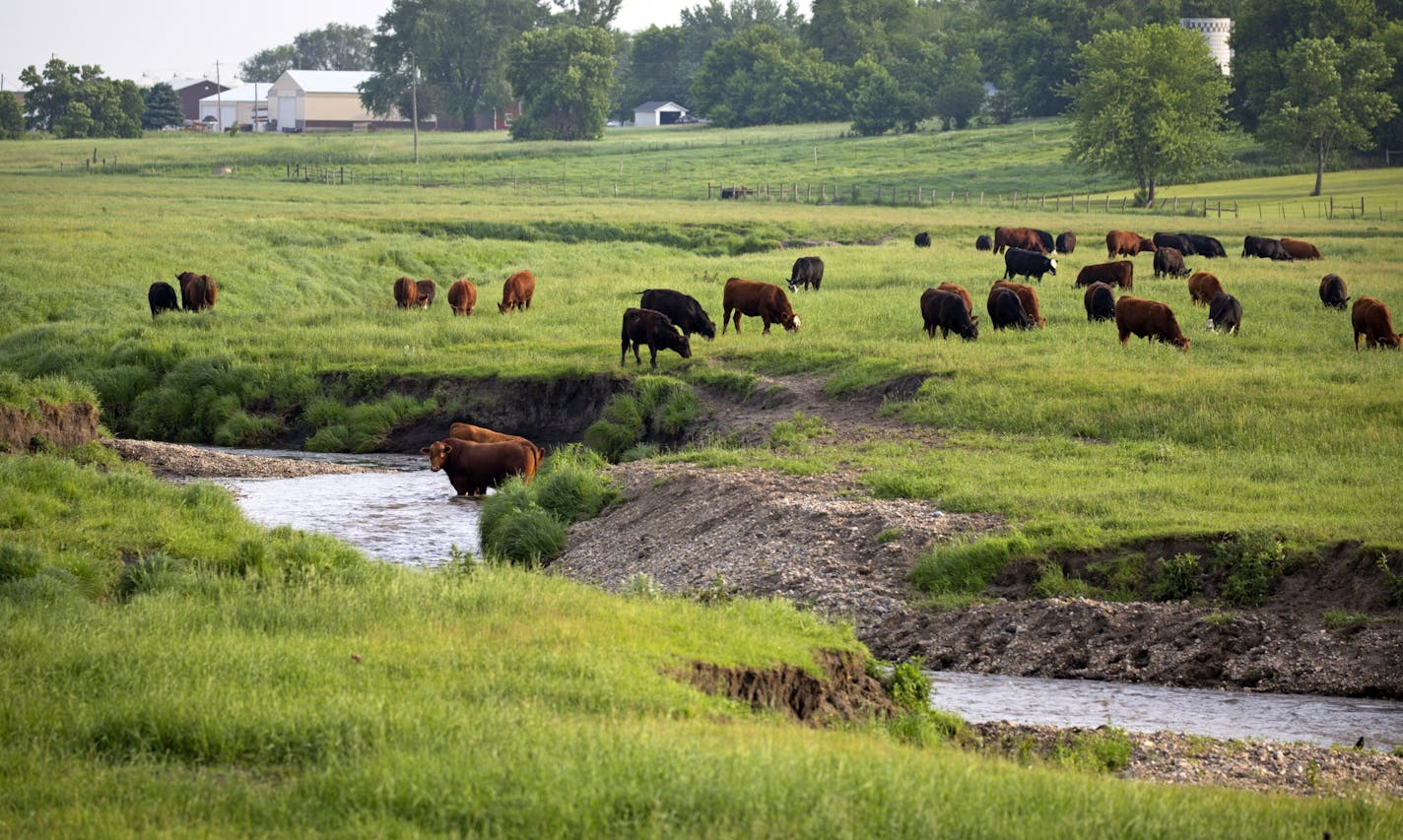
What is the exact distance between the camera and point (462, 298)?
3122 cm

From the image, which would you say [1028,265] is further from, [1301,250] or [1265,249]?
[1301,250]

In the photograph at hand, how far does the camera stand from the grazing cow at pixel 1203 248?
4291 centimetres

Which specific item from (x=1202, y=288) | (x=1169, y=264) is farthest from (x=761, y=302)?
(x=1169, y=264)

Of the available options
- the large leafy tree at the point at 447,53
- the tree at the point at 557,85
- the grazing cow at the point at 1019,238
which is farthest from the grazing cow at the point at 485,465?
the large leafy tree at the point at 447,53

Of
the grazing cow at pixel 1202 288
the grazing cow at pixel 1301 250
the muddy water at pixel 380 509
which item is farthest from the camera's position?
the grazing cow at pixel 1301 250

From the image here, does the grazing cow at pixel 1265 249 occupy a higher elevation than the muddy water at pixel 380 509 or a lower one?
higher

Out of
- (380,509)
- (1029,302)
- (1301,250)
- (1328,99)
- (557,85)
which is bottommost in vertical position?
(380,509)

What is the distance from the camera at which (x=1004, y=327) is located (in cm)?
2623

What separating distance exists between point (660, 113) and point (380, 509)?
441 feet

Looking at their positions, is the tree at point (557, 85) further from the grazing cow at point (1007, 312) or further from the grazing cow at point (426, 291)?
the grazing cow at point (1007, 312)

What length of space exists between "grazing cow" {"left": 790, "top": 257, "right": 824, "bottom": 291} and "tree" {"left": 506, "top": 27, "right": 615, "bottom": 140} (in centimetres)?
7923

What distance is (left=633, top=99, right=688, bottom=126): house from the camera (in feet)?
489

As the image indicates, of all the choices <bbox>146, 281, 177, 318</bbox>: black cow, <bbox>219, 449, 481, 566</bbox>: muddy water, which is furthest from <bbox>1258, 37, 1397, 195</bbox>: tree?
<bbox>219, 449, 481, 566</bbox>: muddy water

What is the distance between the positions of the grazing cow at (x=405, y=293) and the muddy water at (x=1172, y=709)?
74.8 feet
